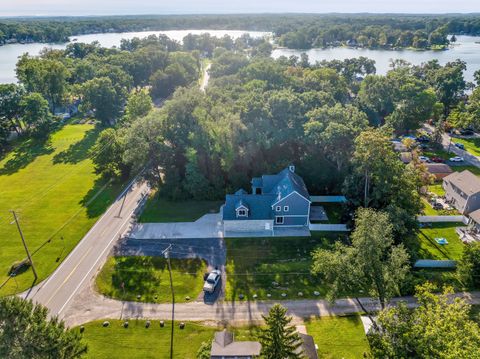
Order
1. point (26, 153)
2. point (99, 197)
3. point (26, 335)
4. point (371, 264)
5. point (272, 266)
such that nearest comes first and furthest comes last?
point (26, 335), point (371, 264), point (272, 266), point (99, 197), point (26, 153)

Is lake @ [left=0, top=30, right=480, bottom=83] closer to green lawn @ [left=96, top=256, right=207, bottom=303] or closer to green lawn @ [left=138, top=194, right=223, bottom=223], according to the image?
green lawn @ [left=138, top=194, right=223, bottom=223]

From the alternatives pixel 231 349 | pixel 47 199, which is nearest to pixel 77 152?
pixel 47 199

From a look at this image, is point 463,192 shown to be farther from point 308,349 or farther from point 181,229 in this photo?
point 181,229

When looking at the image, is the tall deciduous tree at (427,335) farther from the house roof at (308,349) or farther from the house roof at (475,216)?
the house roof at (475,216)

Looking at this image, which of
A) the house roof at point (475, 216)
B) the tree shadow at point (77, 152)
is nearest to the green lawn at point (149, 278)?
the tree shadow at point (77, 152)

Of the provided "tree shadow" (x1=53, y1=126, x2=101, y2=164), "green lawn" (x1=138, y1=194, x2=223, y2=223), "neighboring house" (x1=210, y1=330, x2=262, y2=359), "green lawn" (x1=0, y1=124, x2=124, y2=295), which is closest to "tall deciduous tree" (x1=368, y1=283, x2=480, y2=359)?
"neighboring house" (x1=210, y1=330, x2=262, y2=359)
